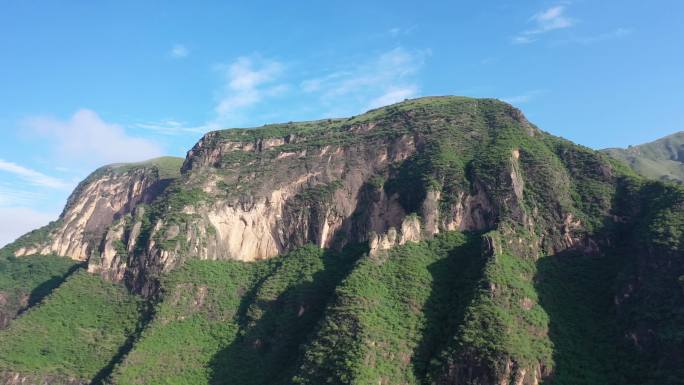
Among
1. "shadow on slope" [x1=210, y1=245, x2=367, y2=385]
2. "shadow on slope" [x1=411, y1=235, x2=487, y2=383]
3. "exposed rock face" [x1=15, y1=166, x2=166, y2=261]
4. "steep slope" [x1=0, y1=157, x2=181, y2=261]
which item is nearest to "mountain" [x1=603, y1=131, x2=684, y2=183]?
"shadow on slope" [x1=411, y1=235, x2=487, y2=383]

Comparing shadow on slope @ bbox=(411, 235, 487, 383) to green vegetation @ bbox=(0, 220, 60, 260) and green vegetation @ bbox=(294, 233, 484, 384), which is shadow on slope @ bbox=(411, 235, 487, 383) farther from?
green vegetation @ bbox=(0, 220, 60, 260)

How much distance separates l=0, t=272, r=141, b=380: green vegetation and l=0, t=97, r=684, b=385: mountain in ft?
1.01

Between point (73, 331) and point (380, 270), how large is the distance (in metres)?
48.9

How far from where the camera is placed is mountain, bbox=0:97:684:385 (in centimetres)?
6775

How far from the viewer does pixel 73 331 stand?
89125mm

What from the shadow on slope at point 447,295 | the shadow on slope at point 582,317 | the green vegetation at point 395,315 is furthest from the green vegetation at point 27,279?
the shadow on slope at point 582,317

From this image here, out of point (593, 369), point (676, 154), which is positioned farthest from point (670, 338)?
point (676, 154)

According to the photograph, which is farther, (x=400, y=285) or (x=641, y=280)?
(x=400, y=285)

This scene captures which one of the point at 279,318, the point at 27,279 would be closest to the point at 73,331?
the point at 279,318

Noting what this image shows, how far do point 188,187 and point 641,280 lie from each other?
77401mm

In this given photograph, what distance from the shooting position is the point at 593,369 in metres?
65.1

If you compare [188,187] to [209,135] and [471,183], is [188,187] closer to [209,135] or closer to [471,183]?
[209,135]

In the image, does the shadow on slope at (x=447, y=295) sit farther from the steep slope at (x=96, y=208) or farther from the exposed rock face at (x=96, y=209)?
the exposed rock face at (x=96, y=209)

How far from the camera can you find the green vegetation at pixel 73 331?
268 feet
